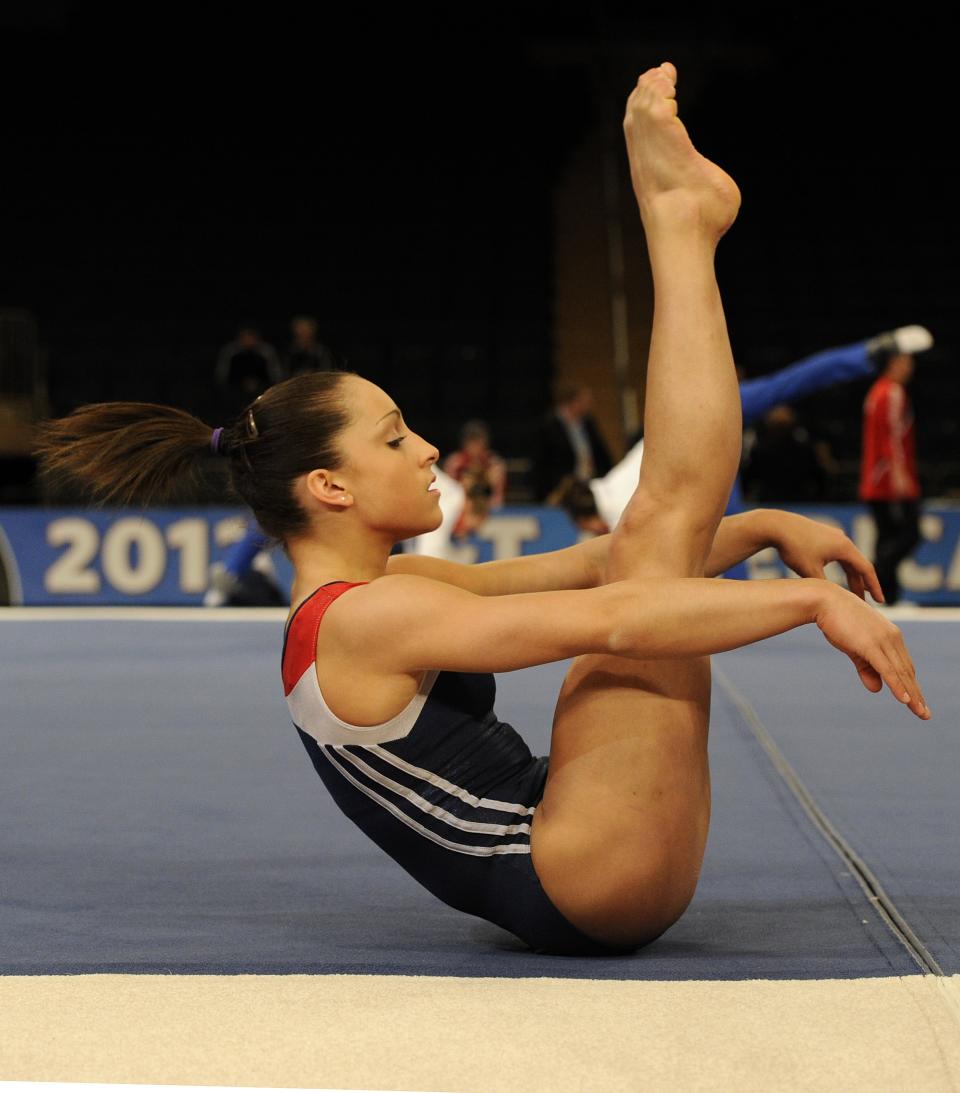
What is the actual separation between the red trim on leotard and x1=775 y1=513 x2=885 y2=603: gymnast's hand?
63 cm

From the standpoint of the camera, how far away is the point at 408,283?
14.0 metres

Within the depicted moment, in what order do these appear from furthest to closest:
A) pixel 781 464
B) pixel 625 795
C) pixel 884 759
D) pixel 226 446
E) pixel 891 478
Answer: pixel 781 464 → pixel 891 478 → pixel 884 759 → pixel 226 446 → pixel 625 795

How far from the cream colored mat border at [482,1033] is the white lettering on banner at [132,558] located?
7555 mm

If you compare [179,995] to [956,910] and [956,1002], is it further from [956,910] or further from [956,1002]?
[956,910]

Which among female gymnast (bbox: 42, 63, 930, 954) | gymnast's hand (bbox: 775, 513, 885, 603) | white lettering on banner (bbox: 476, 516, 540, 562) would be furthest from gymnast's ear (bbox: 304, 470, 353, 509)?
white lettering on banner (bbox: 476, 516, 540, 562)

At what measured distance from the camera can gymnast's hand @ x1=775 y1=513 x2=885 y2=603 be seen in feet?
7.07

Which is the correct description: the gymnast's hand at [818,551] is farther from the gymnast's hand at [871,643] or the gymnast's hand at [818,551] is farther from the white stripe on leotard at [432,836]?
the white stripe on leotard at [432,836]

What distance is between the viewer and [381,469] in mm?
2047

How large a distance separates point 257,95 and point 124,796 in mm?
12630

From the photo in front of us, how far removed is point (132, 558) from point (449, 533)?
2.37m

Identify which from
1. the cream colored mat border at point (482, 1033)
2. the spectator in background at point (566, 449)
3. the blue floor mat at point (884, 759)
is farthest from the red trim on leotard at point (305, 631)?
the spectator in background at point (566, 449)

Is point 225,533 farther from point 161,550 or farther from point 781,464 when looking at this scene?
point 781,464

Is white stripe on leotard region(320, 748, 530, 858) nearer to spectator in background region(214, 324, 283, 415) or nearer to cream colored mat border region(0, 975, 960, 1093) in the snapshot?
cream colored mat border region(0, 975, 960, 1093)

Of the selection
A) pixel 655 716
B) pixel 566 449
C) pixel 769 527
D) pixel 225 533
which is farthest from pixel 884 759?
pixel 566 449
